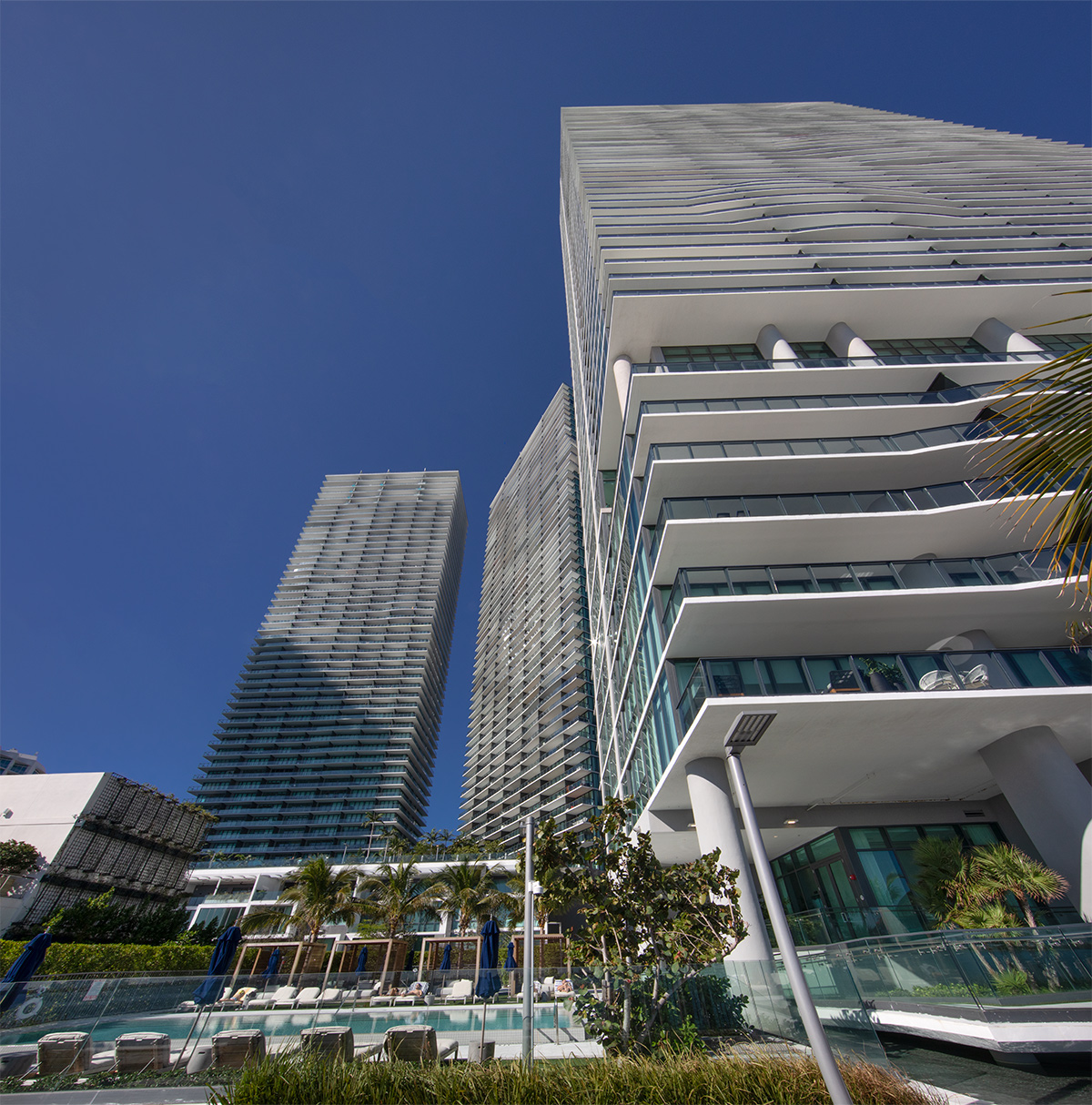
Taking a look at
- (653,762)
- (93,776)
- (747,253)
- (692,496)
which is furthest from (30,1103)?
(93,776)

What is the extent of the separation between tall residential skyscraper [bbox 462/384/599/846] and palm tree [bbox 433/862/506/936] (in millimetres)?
31771

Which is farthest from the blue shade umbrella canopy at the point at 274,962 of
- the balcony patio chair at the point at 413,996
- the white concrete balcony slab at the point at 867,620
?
the white concrete balcony slab at the point at 867,620

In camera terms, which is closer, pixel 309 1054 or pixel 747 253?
pixel 309 1054

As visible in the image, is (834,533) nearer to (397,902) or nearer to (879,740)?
(879,740)

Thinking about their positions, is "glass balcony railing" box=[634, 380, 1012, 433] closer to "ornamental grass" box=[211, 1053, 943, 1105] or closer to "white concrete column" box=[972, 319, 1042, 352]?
"white concrete column" box=[972, 319, 1042, 352]

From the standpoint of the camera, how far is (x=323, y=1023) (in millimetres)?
11898

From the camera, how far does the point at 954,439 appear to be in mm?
18594

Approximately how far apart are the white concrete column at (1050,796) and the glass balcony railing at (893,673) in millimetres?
1707

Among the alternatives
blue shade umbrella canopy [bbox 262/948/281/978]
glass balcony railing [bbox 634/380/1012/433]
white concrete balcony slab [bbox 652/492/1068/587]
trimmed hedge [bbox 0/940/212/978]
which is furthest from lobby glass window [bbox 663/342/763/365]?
trimmed hedge [bbox 0/940/212/978]

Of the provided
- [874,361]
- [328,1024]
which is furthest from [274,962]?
[874,361]

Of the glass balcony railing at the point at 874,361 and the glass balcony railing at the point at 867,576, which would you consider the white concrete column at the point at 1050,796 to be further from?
the glass balcony railing at the point at 874,361

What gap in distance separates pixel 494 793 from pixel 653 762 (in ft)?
257

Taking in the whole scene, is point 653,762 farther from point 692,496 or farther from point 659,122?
point 659,122

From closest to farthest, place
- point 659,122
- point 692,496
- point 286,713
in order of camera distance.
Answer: point 692,496
point 659,122
point 286,713
